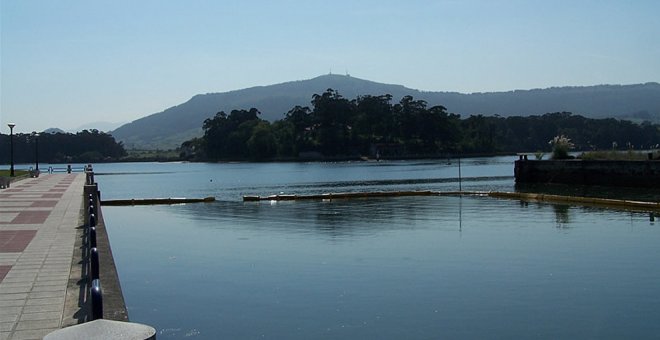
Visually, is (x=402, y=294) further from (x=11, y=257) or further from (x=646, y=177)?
(x=646, y=177)

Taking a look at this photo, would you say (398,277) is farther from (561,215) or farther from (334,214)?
(334,214)

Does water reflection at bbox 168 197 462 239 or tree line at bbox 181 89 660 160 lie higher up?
tree line at bbox 181 89 660 160

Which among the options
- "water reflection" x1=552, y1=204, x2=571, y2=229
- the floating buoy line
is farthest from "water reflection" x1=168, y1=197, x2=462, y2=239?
"water reflection" x1=552, y1=204, x2=571, y2=229

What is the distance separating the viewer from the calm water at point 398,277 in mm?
11180

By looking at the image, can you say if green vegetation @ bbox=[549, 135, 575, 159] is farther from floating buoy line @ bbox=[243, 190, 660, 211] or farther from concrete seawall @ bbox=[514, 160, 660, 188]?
floating buoy line @ bbox=[243, 190, 660, 211]

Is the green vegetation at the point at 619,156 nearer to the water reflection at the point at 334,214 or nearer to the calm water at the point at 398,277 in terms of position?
the water reflection at the point at 334,214

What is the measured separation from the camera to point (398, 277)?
14867 millimetres

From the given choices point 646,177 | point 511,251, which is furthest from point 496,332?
point 646,177

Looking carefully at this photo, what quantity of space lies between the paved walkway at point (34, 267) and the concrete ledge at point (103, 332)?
3.43 meters

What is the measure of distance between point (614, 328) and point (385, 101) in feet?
447

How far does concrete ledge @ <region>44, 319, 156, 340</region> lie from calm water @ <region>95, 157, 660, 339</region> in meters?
6.40

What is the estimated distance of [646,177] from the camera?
4584cm

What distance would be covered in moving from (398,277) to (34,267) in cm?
712

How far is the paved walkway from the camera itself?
812 cm
